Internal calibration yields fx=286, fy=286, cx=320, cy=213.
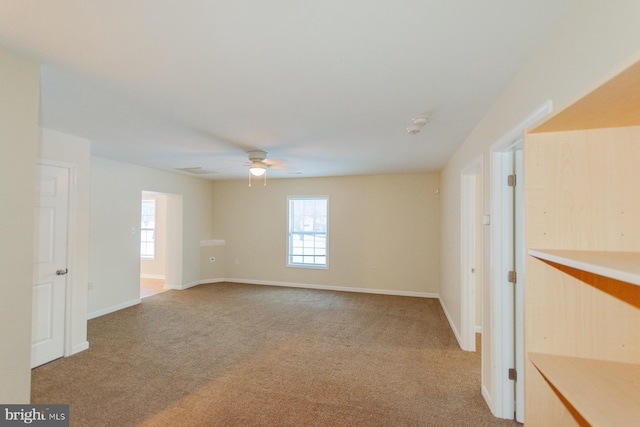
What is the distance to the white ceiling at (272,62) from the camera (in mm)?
1293

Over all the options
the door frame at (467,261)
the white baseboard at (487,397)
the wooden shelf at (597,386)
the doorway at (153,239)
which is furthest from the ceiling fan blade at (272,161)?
the doorway at (153,239)

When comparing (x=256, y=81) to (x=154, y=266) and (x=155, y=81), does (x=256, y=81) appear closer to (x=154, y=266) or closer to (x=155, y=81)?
(x=155, y=81)

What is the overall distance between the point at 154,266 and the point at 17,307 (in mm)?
6426

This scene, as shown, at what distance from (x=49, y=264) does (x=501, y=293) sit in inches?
170

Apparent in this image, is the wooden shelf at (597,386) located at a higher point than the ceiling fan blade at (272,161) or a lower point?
lower

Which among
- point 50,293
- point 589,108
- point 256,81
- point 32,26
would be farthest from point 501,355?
point 50,293

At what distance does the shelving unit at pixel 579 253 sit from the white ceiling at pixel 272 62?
0.75 meters

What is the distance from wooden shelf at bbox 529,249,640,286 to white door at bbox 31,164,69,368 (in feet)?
13.3

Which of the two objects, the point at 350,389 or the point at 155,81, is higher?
the point at 155,81

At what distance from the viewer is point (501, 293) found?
217 centimetres

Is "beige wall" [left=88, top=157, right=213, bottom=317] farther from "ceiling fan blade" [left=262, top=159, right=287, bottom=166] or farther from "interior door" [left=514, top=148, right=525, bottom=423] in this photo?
"interior door" [left=514, top=148, right=525, bottom=423]

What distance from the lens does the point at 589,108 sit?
76 cm

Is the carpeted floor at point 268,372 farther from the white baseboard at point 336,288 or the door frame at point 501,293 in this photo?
the white baseboard at point 336,288

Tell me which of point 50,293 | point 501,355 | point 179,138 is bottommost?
point 501,355
